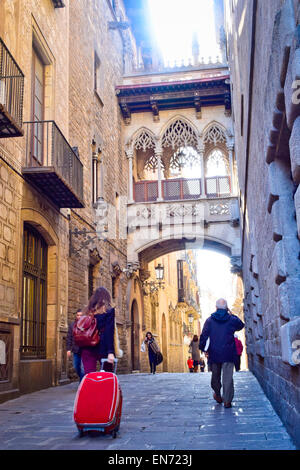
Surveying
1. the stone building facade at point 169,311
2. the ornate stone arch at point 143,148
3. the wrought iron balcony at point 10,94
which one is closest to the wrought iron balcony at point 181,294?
the stone building facade at point 169,311

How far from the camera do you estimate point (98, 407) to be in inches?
188

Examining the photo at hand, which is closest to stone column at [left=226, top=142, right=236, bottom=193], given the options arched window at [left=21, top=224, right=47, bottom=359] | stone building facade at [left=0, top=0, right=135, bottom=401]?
stone building facade at [left=0, top=0, right=135, bottom=401]

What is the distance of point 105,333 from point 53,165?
19.8ft

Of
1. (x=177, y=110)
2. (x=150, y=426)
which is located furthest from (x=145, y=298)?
(x=150, y=426)

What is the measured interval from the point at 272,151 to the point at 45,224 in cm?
756

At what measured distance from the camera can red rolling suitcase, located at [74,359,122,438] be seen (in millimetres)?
4734

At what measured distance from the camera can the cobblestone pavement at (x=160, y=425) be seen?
4422 millimetres

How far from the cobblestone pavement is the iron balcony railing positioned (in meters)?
13.1

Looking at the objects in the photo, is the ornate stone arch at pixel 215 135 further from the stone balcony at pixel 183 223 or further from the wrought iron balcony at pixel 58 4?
the wrought iron balcony at pixel 58 4

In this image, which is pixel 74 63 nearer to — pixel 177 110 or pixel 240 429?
pixel 177 110

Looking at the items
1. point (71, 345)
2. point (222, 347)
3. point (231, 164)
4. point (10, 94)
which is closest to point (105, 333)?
point (222, 347)

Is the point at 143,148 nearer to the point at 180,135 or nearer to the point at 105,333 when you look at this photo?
the point at 180,135

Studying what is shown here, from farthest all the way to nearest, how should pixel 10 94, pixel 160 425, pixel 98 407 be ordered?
1. pixel 10 94
2. pixel 160 425
3. pixel 98 407

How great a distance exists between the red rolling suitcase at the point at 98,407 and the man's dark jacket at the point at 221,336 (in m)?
2.64
